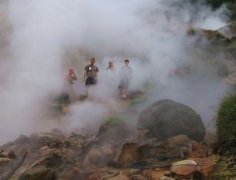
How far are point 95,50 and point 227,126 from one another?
983cm

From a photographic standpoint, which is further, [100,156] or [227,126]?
[100,156]

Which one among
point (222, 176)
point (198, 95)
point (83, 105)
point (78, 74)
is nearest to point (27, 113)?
point (83, 105)

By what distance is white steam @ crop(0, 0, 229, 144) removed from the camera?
1417cm

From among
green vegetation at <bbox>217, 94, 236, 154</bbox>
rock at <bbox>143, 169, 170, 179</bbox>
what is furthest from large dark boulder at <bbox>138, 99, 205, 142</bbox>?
rock at <bbox>143, 169, 170, 179</bbox>

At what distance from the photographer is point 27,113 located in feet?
47.5

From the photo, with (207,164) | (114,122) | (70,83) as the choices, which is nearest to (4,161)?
(114,122)

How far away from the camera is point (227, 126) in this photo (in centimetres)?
955

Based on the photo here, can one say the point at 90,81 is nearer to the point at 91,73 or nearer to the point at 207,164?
the point at 91,73

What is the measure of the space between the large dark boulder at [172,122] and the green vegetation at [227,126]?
3.49ft

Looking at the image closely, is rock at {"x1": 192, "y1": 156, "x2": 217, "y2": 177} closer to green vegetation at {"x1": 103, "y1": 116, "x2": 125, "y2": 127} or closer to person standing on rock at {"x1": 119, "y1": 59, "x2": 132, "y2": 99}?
green vegetation at {"x1": 103, "y1": 116, "x2": 125, "y2": 127}

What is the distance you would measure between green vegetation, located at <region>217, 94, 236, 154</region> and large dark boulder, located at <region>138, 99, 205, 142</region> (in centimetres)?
107

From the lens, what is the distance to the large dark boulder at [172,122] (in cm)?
1088

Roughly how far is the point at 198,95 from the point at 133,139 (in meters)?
3.60

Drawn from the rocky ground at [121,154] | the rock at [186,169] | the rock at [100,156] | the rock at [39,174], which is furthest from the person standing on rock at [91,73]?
the rock at [186,169]
